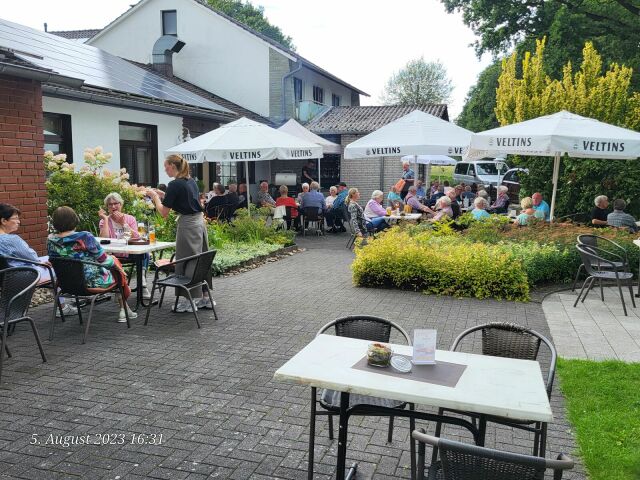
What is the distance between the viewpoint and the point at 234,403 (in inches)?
171

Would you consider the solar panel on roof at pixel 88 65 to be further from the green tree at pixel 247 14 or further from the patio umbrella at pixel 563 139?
the green tree at pixel 247 14

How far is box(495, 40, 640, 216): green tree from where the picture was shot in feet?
42.4

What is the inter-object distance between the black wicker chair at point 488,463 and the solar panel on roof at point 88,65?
11.0m

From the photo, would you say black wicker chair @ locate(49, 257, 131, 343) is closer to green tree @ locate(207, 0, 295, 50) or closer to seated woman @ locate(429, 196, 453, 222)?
seated woman @ locate(429, 196, 453, 222)

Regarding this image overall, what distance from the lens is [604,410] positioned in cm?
432

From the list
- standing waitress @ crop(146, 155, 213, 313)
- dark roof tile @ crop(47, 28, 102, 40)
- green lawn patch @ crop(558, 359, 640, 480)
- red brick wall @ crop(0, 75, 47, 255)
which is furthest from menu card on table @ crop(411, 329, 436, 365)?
dark roof tile @ crop(47, 28, 102, 40)

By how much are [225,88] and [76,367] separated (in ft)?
70.0

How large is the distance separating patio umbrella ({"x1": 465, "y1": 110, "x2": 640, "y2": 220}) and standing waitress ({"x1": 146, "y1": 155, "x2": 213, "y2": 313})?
5337 mm

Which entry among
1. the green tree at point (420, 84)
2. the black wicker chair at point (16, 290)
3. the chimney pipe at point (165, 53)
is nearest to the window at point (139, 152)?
the black wicker chair at point (16, 290)

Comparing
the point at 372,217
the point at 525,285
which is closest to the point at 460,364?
the point at 525,285

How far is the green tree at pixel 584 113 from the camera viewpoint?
12938 millimetres

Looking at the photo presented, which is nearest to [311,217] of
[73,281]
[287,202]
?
[287,202]

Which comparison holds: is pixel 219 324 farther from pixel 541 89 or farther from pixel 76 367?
pixel 541 89

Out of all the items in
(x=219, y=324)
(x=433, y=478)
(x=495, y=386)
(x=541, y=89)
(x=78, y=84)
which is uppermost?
(x=541, y=89)
